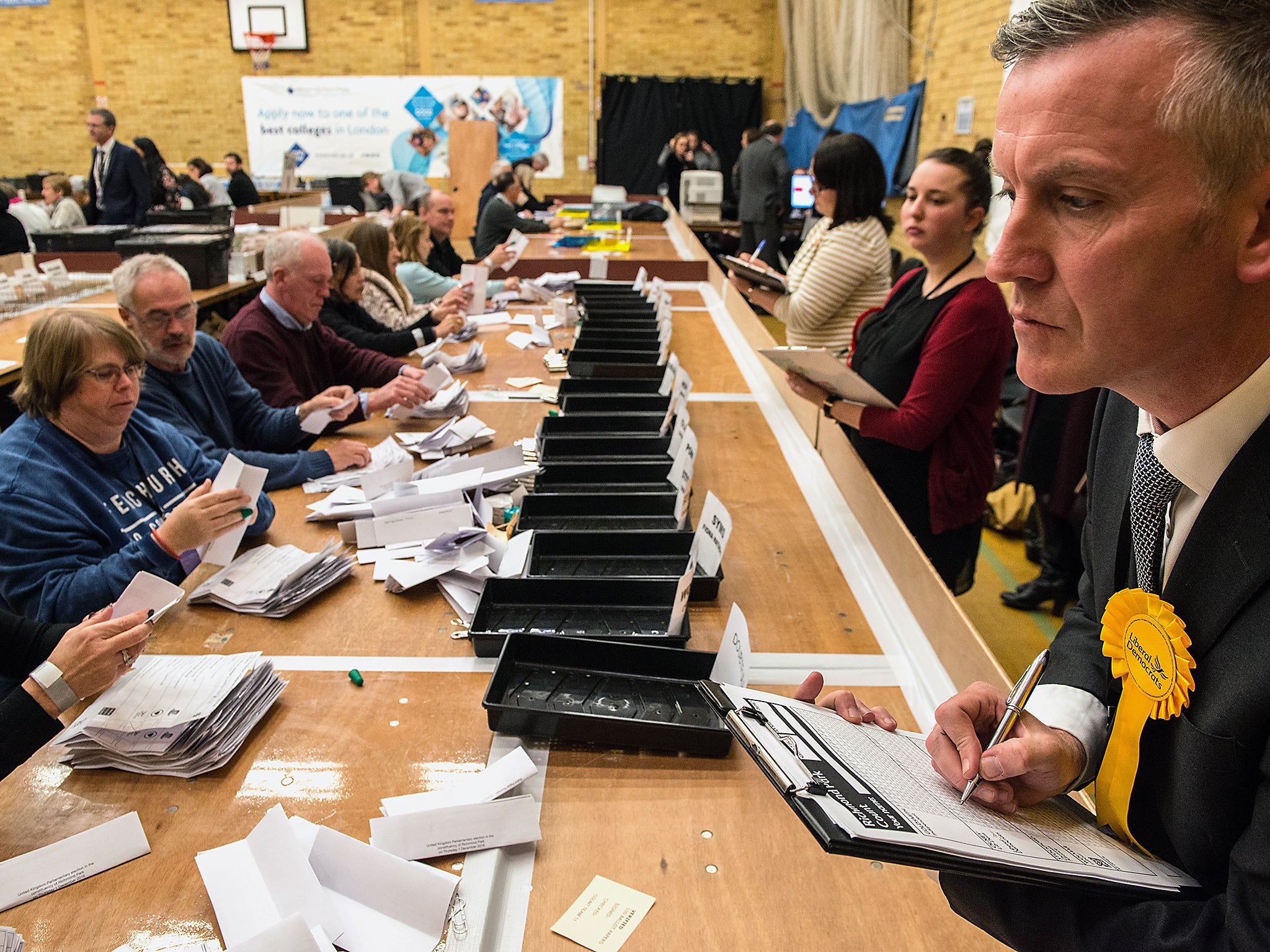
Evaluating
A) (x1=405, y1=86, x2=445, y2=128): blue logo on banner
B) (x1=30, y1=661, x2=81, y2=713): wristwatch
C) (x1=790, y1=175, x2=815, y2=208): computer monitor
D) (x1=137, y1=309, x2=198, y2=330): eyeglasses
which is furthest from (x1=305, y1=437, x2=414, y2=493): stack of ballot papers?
(x1=405, y1=86, x2=445, y2=128): blue logo on banner

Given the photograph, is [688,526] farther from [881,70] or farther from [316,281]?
[881,70]

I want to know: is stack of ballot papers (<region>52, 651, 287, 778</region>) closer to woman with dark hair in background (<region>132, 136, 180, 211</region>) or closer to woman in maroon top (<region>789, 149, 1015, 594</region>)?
woman in maroon top (<region>789, 149, 1015, 594</region>)

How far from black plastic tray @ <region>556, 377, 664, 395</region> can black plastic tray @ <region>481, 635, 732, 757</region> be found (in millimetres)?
1415

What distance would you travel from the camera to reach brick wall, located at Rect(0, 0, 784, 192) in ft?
45.6

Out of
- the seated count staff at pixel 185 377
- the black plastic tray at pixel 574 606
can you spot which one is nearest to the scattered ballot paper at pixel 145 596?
the black plastic tray at pixel 574 606

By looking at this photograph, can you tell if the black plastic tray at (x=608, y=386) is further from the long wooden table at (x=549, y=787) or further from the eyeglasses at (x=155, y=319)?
the eyeglasses at (x=155, y=319)

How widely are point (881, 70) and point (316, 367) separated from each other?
24.2ft

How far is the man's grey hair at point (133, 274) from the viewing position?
2.52m

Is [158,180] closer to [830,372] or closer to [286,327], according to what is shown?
[286,327]

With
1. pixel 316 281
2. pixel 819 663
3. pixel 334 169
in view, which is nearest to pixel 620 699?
pixel 819 663

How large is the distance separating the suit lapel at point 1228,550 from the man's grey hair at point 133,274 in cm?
267

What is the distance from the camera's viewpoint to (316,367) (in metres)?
3.57

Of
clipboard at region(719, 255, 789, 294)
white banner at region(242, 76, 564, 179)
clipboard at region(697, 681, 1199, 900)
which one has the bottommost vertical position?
clipboard at region(697, 681, 1199, 900)

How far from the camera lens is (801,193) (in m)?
10.6
